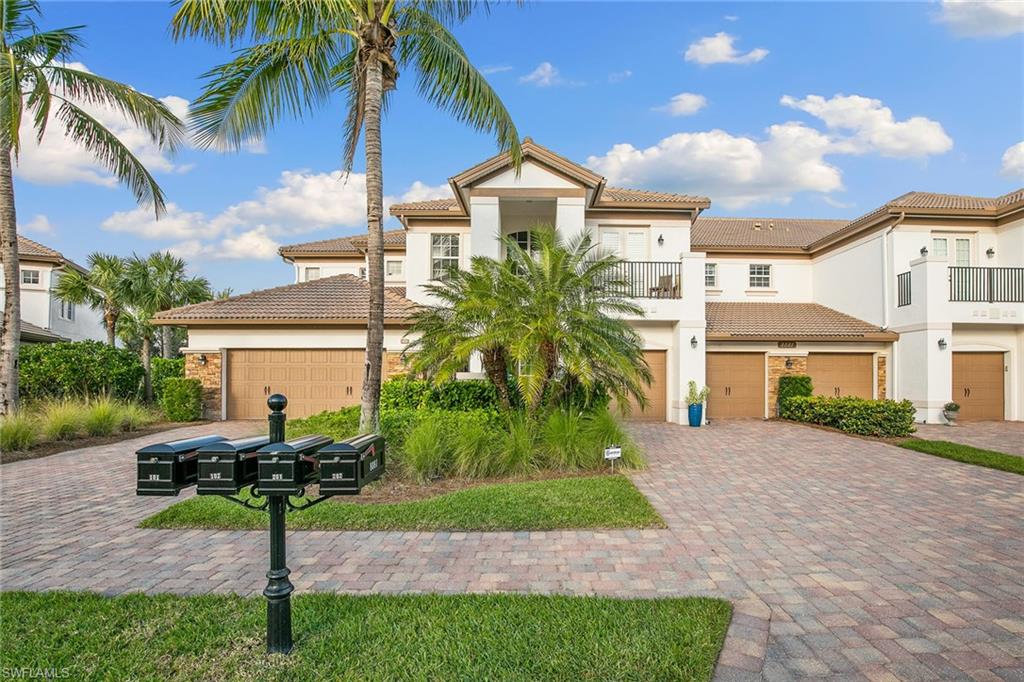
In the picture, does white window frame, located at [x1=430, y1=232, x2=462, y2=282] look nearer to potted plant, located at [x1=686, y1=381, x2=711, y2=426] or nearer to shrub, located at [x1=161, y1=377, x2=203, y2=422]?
shrub, located at [x1=161, y1=377, x2=203, y2=422]

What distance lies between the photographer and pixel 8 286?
10797 millimetres

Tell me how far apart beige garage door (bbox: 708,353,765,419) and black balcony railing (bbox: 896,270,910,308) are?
4.74 meters

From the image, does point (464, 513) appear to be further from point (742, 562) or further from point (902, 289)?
point (902, 289)

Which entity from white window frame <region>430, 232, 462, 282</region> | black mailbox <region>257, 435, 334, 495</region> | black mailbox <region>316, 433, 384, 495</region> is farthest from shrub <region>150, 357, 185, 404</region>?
black mailbox <region>316, 433, 384, 495</region>

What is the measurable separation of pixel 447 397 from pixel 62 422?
9043 millimetres

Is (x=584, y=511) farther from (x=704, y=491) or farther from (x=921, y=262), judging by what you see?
(x=921, y=262)

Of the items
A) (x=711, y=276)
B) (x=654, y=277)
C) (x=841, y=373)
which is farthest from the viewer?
(x=711, y=276)

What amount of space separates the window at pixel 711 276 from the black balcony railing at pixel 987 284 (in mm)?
7027

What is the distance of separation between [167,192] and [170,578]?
488 inches

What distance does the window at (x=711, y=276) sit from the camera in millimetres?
19656

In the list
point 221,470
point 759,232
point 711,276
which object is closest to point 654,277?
point 711,276

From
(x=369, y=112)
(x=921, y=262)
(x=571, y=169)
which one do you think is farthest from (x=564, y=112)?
(x=921, y=262)

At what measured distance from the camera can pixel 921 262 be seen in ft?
50.3

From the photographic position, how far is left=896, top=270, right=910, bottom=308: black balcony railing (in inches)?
634
